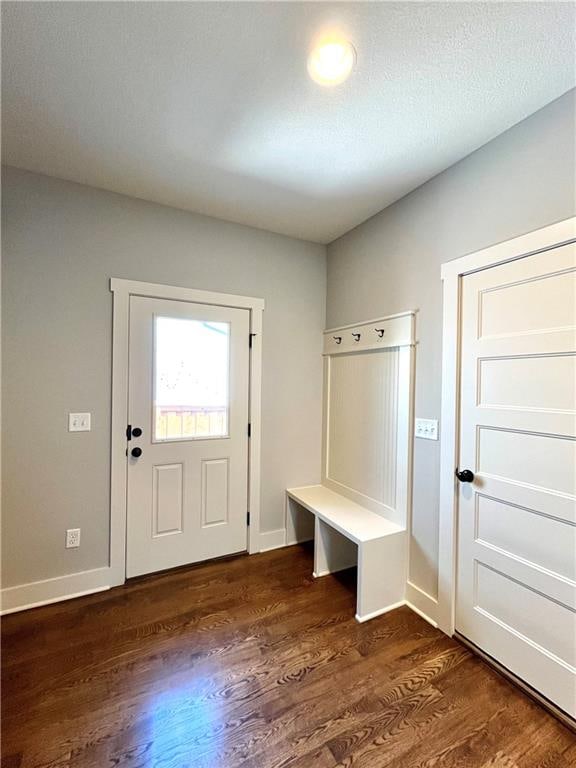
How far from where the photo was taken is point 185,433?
2.46 meters

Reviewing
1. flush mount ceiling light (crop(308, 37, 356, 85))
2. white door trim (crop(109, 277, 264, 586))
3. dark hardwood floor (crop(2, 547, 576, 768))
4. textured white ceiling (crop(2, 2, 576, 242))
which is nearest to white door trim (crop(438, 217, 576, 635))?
dark hardwood floor (crop(2, 547, 576, 768))

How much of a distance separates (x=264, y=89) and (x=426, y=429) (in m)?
1.92

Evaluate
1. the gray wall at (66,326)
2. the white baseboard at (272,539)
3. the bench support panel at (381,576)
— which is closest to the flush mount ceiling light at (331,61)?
the gray wall at (66,326)

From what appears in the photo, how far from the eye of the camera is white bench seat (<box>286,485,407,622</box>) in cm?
198

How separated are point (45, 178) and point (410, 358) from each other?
2577 millimetres

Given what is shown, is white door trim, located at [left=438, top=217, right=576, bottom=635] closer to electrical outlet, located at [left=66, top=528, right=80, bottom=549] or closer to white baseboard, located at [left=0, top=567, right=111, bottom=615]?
white baseboard, located at [left=0, top=567, right=111, bottom=615]

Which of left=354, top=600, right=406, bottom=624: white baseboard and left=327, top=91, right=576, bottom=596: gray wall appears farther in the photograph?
left=354, top=600, right=406, bottom=624: white baseboard

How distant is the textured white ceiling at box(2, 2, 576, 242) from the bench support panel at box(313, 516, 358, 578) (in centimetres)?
241

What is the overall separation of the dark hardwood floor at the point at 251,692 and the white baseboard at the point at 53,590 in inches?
2.7

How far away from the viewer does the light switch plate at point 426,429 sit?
76.4 inches

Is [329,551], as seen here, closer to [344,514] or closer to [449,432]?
[344,514]

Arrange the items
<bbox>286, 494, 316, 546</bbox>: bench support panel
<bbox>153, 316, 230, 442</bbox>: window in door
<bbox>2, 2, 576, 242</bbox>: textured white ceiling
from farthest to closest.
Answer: <bbox>286, 494, 316, 546</bbox>: bench support panel, <bbox>153, 316, 230, 442</bbox>: window in door, <bbox>2, 2, 576, 242</bbox>: textured white ceiling

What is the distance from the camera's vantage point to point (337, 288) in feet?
9.39

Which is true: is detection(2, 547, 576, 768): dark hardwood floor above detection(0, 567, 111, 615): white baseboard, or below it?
below
